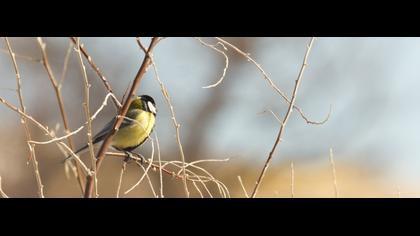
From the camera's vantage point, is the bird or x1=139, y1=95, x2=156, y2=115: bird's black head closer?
the bird

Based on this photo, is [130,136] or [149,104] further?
[149,104]

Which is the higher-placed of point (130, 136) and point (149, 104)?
point (149, 104)

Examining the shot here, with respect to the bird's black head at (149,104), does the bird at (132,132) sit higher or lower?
lower

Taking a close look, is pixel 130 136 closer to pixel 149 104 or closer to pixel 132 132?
pixel 132 132

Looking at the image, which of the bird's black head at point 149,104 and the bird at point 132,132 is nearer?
the bird at point 132,132

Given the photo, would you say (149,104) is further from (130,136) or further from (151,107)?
(130,136)

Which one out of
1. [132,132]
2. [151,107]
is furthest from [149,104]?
[132,132]

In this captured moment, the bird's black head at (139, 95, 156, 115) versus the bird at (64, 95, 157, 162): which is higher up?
the bird's black head at (139, 95, 156, 115)

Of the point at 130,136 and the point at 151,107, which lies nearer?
the point at 130,136
